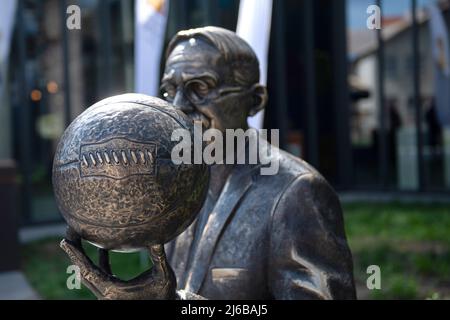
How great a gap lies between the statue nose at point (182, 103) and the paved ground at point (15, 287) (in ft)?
16.4

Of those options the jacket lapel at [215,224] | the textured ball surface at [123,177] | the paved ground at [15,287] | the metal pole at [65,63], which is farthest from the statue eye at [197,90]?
the metal pole at [65,63]

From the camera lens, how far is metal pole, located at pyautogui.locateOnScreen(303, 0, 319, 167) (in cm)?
1399

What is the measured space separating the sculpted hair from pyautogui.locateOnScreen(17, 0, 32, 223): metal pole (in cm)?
1004

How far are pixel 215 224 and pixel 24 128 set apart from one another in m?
10.4

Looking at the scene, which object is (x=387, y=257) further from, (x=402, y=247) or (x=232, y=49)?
(x=232, y=49)

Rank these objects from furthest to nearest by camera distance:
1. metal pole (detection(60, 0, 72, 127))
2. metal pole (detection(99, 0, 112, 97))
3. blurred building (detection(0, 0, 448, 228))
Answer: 1. metal pole (detection(99, 0, 112, 97))
2. blurred building (detection(0, 0, 448, 228))
3. metal pole (detection(60, 0, 72, 127))

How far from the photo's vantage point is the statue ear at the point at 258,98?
2.98 m

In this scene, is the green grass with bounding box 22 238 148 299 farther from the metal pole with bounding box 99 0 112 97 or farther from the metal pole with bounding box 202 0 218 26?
the metal pole with bounding box 202 0 218 26

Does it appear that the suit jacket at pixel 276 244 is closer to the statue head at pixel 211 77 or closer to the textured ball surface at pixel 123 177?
the statue head at pixel 211 77

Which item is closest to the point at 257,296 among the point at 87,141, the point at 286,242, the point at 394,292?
the point at 286,242

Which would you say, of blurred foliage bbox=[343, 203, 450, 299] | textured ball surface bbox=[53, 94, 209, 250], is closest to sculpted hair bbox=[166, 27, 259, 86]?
textured ball surface bbox=[53, 94, 209, 250]

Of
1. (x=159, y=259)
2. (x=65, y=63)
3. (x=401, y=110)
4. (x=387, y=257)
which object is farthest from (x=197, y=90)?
(x=401, y=110)

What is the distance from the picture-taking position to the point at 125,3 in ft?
43.9

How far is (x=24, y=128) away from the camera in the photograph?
12555mm
